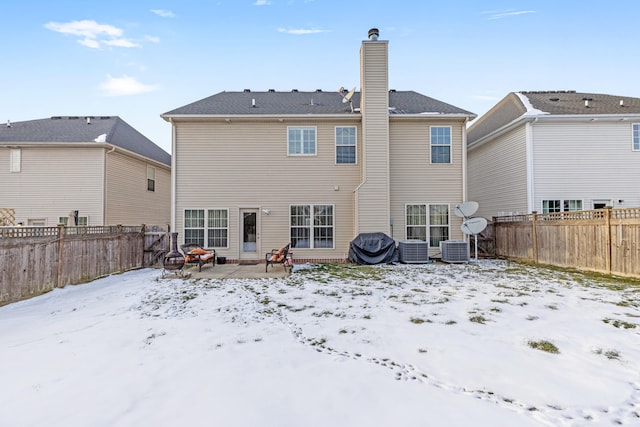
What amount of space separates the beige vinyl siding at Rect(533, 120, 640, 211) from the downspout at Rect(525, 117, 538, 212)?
183 mm

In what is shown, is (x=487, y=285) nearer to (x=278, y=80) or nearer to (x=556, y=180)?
(x=556, y=180)

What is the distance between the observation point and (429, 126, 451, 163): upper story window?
12.0 metres

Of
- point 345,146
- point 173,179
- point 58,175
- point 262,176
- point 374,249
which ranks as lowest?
point 374,249

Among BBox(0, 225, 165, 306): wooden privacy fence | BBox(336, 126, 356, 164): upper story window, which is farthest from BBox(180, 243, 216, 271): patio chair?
BBox(336, 126, 356, 164): upper story window

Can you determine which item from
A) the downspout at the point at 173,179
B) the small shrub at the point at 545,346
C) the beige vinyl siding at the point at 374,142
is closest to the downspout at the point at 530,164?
the beige vinyl siding at the point at 374,142

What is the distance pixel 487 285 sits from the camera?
290 inches

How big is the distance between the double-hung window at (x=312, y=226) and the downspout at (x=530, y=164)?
792 cm

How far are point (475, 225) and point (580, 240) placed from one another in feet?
9.44

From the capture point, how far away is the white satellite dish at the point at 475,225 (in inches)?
432

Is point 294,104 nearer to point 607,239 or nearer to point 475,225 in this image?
point 475,225

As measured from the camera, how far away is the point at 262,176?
11.8 meters

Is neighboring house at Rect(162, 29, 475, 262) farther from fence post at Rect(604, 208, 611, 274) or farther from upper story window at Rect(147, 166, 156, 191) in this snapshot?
upper story window at Rect(147, 166, 156, 191)

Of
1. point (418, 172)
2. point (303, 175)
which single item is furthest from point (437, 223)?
point (303, 175)

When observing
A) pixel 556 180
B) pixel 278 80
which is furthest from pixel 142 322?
pixel 556 180
